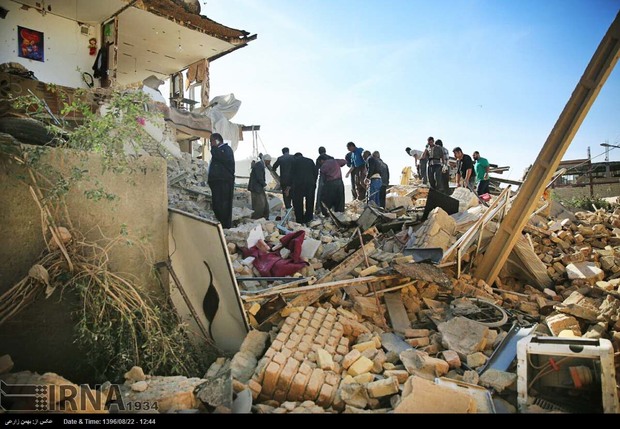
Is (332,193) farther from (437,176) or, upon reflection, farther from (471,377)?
(471,377)

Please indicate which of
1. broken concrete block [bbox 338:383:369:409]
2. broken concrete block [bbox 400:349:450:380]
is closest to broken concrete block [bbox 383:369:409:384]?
broken concrete block [bbox 400:349:450:380]

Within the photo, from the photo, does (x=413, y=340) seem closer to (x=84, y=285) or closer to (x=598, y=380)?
(x=598, y=380)

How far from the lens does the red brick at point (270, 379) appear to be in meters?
2.91

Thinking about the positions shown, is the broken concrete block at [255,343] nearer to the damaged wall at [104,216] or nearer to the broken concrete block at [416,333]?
the damaged wall at [104,216]

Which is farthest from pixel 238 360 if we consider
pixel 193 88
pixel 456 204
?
pixel 193 88

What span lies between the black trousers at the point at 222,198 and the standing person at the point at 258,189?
1.31 m

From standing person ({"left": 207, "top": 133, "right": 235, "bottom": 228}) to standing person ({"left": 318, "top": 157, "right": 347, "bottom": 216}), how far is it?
2.53 meters

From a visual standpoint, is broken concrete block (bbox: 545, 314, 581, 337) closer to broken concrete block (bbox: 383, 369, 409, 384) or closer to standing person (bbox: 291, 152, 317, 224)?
broken concrete block (bbox: 383, 369, 409, 384)

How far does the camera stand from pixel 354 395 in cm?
280

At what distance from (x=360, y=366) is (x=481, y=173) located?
9.06 meters

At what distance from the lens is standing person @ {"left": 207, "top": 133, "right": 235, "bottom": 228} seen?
7344 millimetres

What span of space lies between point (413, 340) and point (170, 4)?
10.9m

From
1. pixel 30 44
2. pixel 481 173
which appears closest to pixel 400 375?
pixel 481 173

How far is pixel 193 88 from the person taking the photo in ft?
47.4
